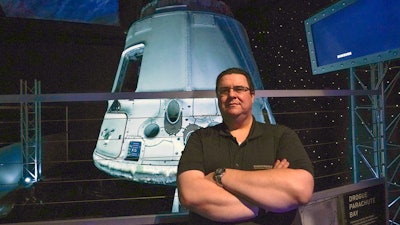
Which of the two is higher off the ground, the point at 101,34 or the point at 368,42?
the point at 101,34

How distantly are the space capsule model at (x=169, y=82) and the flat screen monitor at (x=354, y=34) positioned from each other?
1178mm

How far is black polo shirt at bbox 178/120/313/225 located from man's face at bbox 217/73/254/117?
10 centimetres

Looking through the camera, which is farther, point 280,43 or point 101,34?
point 101,34

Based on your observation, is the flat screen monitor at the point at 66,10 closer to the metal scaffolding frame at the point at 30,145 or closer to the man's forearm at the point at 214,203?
the metal scaffolding frame at the point at 30,145

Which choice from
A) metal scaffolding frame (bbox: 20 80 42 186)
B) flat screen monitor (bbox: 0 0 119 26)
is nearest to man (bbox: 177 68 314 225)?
metal scaffolding frame (bbox: 20 80 42 186)

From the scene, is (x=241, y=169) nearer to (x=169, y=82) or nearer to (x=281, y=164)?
(x=281, y=164)

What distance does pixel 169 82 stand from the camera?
3908mm

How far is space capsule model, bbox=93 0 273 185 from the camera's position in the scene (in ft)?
12.0

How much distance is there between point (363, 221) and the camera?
8.02 ft

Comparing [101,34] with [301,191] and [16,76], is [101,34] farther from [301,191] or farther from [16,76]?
[301,191]

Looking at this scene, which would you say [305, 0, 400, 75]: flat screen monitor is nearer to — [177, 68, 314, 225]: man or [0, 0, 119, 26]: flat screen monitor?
[177, 68, 314, 225]: man

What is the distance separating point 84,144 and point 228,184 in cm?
784

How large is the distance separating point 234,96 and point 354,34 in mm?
1785

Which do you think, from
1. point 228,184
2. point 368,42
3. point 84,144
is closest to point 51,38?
point 84,144
